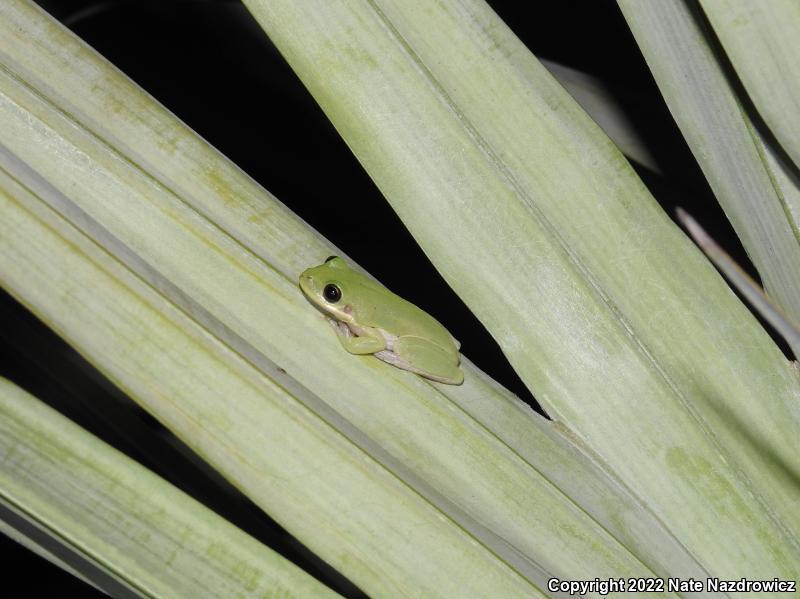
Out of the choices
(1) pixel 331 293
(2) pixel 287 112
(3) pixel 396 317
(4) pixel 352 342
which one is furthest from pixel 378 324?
(2) pixel 287 112

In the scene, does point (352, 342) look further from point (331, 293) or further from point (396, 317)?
point (396, 317)

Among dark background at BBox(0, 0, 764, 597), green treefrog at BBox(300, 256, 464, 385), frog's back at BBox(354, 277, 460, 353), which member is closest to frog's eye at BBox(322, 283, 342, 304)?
green treefrog at BBox(300, 256, 464, 385)

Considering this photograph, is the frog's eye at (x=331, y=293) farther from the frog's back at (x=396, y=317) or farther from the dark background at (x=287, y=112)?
the dark background at (x=287, y=112)

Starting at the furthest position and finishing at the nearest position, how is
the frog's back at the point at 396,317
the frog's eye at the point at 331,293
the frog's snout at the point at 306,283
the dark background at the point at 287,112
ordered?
1. the dark background at the point at 287,112
2. the frog's back at the point at 396,317
3. the frog's eye at the point at 331,293
4. the frog's snout at the point at 306,283

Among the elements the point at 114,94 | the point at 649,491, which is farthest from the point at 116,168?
the point at 649,491

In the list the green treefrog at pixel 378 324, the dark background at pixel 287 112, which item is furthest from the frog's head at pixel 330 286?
the dark background at pixel 287 112

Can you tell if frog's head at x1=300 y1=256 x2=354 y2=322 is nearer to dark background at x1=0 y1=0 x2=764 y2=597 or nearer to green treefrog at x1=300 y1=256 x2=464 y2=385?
green treefrog at x1=300 y1=256 x2=464 y2=385

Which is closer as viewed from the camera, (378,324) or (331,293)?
(331,293)
